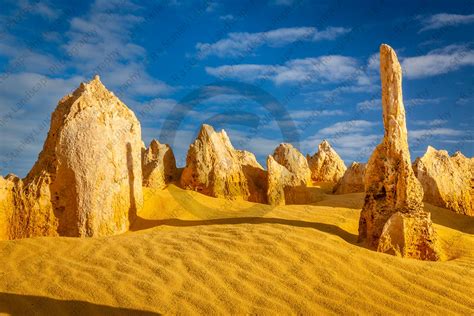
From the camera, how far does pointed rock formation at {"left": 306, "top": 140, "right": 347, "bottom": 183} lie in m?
22.2

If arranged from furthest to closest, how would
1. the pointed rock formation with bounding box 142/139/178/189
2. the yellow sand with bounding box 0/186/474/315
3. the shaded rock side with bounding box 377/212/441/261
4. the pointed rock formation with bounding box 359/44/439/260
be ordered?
1. the pointed rock formation with bounding box 142/139/178/189
2. the pointed rock formation with bounding box 359/44/439/260
3. the shaded rock side with bounding box 377/212/441/261
4. the yellow sand with bounding box 0/186/474/315

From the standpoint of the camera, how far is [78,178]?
7320 mm

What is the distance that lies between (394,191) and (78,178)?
17.6ft

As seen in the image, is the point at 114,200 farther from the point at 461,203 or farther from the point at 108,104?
the point at 461,203

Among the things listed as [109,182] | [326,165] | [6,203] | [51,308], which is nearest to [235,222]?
[109,182]

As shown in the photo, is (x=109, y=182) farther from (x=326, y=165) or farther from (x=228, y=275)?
(x=326, y=165)

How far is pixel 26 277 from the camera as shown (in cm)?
532

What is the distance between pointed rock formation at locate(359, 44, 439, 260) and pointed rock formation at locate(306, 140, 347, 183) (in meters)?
14.9

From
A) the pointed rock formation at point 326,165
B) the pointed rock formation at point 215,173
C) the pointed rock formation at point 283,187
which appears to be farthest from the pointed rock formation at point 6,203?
the pointed rock formation at point 326,165

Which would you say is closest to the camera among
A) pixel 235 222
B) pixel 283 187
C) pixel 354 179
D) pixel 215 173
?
pixel 235 222

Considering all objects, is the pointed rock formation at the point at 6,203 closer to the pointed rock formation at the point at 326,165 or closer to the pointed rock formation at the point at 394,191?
the pointed rock formation at the point at 394,191

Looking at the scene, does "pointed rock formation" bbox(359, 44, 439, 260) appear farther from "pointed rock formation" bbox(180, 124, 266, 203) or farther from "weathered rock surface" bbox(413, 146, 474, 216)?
"weathered rock surface" bbox(413, 146, 474, 216)

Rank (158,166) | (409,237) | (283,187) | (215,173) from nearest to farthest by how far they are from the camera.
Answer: (409,237) → (215,173) → (158,166) → (283,187)

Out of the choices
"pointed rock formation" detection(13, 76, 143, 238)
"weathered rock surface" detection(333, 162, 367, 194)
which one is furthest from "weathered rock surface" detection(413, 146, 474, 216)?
"pointed rock formation" detection(13, 76, 143, 238)
